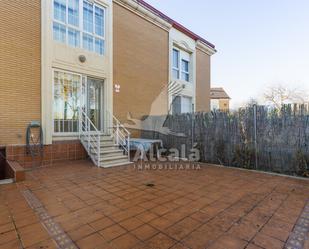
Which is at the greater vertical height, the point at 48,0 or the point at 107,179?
the point at 48,0

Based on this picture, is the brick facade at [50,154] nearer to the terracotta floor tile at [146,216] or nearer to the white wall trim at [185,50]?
the terracotta floor tile at [146,216]

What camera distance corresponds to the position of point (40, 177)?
4922 millimetres

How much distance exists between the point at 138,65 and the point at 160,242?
839 cm

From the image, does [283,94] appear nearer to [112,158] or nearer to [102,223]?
[112,158]

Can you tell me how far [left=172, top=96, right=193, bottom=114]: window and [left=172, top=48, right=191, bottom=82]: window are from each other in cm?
125

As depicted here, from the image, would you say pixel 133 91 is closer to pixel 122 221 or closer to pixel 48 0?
pixel 48 0

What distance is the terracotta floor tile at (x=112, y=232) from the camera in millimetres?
2346

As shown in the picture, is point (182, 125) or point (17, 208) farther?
point (182, 125)

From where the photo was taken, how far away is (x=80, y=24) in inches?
281

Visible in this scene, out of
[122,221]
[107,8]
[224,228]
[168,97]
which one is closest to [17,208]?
[122,221]

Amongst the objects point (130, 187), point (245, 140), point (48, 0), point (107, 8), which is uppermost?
point (107, 8)

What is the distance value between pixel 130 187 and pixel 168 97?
7.80 meters

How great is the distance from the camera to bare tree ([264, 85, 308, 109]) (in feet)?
89.5

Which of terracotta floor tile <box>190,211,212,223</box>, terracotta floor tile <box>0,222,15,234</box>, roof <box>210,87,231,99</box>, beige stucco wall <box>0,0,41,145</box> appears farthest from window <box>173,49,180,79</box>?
roof <box>210,87,231,99</box>
